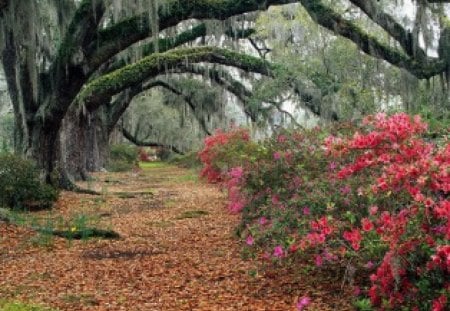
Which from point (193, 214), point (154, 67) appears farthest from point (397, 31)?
point (154, 67)

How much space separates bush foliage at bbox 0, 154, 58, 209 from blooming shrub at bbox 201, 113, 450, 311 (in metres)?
5.66

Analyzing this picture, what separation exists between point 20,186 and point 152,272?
226 inches

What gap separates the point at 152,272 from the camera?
6152 millimetres

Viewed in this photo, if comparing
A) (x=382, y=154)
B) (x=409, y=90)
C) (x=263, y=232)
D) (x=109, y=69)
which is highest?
(x=109, y=69)

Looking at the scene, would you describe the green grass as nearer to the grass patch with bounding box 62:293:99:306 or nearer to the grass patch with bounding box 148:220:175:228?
the grass patch with bounding box 62:293:99:306

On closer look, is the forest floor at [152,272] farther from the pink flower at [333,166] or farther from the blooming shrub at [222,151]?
the blooming shrub at [222,151]

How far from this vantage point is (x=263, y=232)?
19.0ft

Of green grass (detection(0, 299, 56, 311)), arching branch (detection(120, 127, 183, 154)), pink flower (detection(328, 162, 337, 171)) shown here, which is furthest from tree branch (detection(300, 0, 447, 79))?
arching branch (detection(120, 127, 183, 154))

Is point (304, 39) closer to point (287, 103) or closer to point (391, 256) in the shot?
point (287, 103)

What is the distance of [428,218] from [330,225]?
3.46 ft

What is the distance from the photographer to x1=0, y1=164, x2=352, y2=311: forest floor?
16.5ft

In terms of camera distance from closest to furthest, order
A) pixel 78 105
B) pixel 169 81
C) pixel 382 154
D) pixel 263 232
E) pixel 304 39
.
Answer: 1. pixel 382 154
2. pixel 263 232
3. pixel 78 105
4. pixel 304 39
5. pixel 169 81

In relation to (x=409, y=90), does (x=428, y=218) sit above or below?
below

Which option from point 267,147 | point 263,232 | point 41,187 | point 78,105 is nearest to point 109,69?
point 78,105
